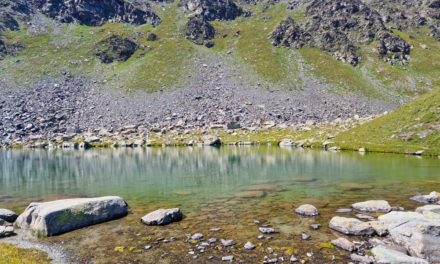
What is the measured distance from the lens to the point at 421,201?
51.0 feet

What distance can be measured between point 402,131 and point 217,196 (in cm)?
4729

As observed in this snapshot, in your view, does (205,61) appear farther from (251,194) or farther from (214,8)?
(251,194)

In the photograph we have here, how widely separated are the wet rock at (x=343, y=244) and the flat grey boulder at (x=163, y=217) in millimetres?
7796

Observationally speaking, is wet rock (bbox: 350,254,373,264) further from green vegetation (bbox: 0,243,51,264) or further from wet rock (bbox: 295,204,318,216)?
green vegetation (bbox: 0,243,51,264)

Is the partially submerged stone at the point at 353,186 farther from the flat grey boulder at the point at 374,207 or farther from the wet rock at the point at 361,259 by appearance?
the wet rock at the point at 361,259

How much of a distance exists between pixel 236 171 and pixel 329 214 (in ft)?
55.5

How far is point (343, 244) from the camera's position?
9586mm

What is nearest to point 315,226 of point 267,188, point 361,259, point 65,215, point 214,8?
point 361,259

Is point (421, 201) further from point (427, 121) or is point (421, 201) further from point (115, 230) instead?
point (427, 121)

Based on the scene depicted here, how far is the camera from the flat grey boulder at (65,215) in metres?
11.7

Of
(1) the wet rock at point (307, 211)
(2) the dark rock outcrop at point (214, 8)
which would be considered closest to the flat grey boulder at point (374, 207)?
(1) the wet rock at point (307, 211)

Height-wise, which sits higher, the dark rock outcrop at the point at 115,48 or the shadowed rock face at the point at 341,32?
the shadowed rock face at the point at 341,32

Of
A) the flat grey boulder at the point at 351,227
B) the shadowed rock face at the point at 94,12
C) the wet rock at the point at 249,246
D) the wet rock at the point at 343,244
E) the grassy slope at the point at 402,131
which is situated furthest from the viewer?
the shadowed rock face at the point at 94,12

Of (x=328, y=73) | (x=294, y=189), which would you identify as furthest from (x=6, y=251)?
(x=328, y=73)
